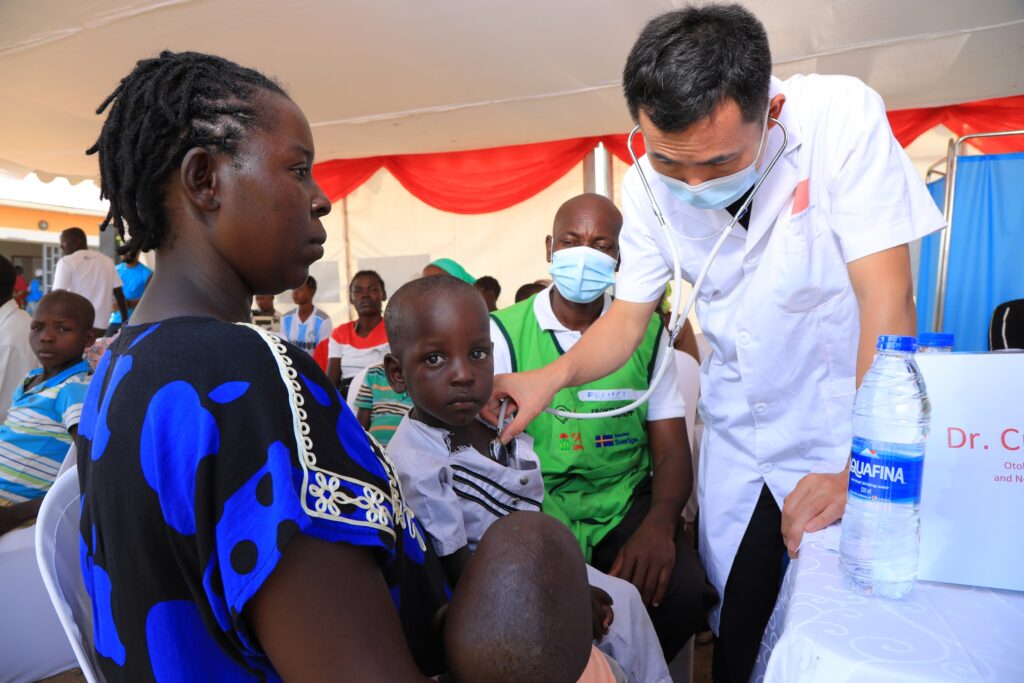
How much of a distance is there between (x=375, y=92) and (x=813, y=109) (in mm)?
4594

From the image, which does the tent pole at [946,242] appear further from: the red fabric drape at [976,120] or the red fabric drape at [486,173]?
the red fabric drape at [486,173]

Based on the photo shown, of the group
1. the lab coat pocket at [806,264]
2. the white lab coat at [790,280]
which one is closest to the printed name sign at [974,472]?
the white lab coat at [790,280]

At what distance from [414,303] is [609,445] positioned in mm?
737

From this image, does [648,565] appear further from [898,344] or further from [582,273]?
[898,344]

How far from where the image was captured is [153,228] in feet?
2.77

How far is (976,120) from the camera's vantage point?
5.61 m

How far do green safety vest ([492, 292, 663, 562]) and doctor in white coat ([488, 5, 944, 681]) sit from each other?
0.26 meters

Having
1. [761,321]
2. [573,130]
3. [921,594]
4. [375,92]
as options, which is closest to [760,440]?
[761,321]

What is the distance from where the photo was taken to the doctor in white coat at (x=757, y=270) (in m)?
1.21

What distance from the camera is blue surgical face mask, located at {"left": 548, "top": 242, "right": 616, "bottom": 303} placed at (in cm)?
209

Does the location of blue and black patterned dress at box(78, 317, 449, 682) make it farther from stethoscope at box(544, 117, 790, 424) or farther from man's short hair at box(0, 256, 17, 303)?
man's short hair at box(0, 256, 17, 303)

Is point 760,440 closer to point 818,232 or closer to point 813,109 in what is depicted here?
point 818,232

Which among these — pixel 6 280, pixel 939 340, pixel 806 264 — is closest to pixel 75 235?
pixel 6 280

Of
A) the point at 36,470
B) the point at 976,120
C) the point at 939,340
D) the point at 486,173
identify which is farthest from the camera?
the point at 486,173
